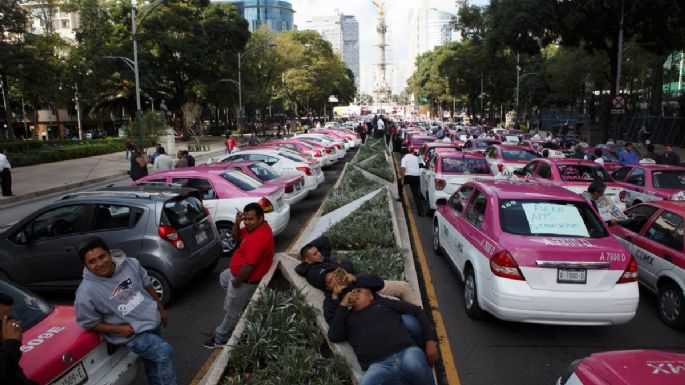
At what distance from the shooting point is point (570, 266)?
5.64 meters

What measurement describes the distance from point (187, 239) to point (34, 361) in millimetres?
3585

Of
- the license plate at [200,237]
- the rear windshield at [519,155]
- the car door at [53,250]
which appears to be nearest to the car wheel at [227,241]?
the license plate at [200,237]

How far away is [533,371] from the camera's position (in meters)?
5.39

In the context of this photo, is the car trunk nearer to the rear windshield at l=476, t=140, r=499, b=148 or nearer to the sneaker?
the sneaker

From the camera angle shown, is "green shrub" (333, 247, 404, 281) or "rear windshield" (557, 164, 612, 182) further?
"rear windshield" (557, 164, 612, 182)

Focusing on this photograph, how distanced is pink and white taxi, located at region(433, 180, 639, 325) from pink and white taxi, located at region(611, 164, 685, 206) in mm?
5458

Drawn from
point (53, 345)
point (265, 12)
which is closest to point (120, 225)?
point (53, 345)

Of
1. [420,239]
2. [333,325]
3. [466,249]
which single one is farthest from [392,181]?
[333,325]

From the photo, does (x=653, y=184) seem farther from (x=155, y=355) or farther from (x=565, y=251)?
(x=155, y=355)

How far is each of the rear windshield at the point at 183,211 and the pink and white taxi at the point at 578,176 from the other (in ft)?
25.0

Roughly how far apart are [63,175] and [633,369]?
84.7 ft

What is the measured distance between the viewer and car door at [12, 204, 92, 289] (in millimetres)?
6988

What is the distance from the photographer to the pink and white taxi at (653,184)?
10977mm

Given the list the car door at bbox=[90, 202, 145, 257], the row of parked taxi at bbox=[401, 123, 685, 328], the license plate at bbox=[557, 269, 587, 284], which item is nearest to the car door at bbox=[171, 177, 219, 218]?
the car door at bbox=[90, 202, 145, 257]
